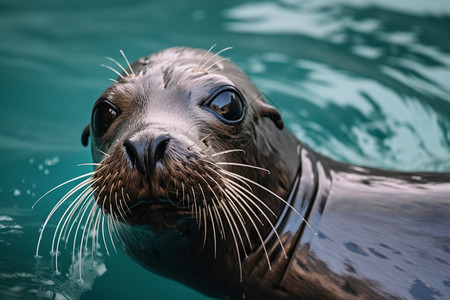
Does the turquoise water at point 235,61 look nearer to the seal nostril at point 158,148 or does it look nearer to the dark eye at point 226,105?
the dark eye at point 226,105

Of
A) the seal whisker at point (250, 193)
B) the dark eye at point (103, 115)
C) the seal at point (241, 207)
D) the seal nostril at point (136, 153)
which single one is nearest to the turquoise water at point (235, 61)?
the seal at point (241, 207)

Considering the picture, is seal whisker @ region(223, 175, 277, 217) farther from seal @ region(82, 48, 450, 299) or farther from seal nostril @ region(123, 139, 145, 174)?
seal nostril @ region(123, 139, 145, 174)

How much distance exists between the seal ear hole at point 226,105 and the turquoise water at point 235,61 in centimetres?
115

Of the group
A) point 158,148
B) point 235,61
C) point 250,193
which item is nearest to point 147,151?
point 158,148

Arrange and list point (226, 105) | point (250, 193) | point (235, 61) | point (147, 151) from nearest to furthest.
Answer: point (147, 151)
point (250, 193)
point (226, 105)
point (235, 61)

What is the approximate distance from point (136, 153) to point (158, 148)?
0.09 metres

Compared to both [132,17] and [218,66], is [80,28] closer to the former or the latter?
[132,17]

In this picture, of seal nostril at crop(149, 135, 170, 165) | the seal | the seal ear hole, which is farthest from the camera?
the seal ear hole

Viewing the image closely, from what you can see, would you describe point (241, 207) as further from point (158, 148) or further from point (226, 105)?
point (158, 148)

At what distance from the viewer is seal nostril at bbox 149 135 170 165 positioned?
2244mm

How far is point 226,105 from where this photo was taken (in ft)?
8.91

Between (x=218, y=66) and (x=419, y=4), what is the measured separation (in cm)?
563

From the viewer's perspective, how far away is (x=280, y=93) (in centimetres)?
618

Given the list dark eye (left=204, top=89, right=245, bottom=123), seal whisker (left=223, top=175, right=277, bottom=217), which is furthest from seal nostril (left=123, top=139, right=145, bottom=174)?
dark eye (left=204, top=89, right=245, bottom=123)
